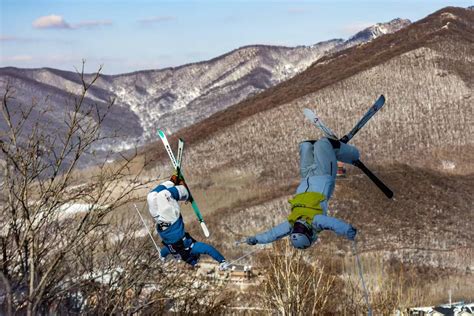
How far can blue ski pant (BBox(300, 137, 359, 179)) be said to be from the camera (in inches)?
628

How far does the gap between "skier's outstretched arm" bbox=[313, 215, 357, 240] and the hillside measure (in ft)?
274

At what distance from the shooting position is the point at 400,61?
179250mm

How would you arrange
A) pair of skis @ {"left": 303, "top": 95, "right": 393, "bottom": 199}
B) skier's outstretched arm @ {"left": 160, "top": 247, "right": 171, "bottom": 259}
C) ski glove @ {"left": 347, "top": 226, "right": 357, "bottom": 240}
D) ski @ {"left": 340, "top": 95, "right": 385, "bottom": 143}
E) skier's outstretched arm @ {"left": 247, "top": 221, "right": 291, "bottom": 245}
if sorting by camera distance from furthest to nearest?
skier's outstretched arm @ {"left": 160, "top": 247, "right": 171, "bottom": 259} → ski @ {"left": 340, "top": 95, "right": 385, "bottom": 143} → pair of skis @ {"left": 303, "top": 95, "right": 393, "bottom": 199} → skier's outstretched arm @ {"left": 247, "top": 221, "right": 291, "bottom": 245} → ski glove @ {"left": 347, "top": 226, "right": 357, "bottom": 240}

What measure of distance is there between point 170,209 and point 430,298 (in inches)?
2777

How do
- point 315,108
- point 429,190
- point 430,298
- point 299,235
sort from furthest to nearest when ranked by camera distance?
point 315,108 → point 429,190 → point 430,298 → point 299,235

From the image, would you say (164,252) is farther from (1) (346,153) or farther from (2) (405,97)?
(2) (405,97)

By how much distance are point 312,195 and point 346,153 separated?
43.4 inches

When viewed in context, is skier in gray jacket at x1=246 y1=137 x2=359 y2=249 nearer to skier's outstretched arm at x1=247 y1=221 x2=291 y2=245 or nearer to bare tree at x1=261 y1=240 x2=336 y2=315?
skier's outstretched arm at x1=247 y1=221 x2=291 y2=245

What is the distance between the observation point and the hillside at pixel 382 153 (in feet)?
358

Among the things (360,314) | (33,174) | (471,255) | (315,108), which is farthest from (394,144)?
(33,174)

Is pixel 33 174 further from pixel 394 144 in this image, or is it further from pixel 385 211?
pixel 394 144

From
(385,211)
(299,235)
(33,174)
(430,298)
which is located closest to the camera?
(299,235)

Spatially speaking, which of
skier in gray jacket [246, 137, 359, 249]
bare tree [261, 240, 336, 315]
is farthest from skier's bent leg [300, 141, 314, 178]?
bare tree [261, 240, 336, 315]

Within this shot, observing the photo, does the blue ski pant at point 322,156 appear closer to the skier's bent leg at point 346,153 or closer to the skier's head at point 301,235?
the skier's bent leg at point 346,153
